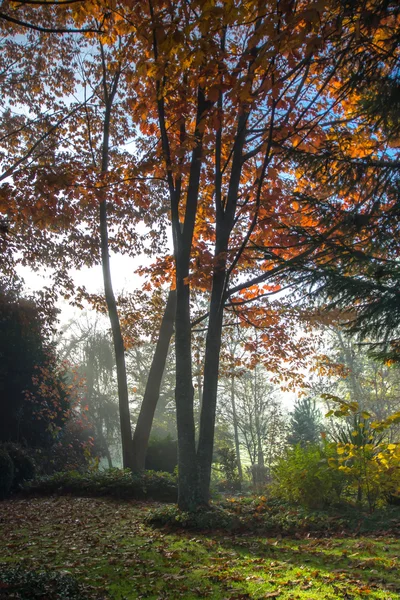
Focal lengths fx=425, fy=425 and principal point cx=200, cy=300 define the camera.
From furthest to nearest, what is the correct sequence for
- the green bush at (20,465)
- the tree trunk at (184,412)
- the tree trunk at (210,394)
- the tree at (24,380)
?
the tree at (24,380) < the green bush at (20,465) < the tree trunk at (210,394) < the tree trunk at (184,412)

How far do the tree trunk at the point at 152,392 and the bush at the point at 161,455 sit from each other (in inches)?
114

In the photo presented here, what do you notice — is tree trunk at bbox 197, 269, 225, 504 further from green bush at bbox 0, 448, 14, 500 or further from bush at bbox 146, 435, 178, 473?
bush at bbox 146, 435, 178, 473

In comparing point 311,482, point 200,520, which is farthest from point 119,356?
point 311,482

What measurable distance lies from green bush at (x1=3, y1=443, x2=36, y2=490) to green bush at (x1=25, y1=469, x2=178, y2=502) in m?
0.53

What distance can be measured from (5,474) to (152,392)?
3941 millimetres

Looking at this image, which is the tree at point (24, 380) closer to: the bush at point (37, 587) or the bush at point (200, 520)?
the bush at point (200, 520)

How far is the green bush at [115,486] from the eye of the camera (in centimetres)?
898

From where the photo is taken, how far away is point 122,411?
35.7ft

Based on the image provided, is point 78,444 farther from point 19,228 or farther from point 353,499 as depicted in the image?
point 353,499

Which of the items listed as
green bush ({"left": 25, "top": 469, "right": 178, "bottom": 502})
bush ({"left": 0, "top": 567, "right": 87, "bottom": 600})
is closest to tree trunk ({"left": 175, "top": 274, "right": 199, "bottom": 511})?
green bush ({"left": 25, "top": 469, "right": 178, "bottom": 502})

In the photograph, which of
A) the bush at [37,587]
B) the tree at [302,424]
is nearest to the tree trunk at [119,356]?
the bush at [37,587]

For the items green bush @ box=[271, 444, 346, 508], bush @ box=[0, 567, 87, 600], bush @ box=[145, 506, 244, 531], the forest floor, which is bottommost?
the forest floor

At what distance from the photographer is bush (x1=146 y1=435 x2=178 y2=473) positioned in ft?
45.3

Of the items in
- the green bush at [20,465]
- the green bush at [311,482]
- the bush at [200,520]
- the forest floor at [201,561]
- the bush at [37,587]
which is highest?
the green bush at [20,465]
